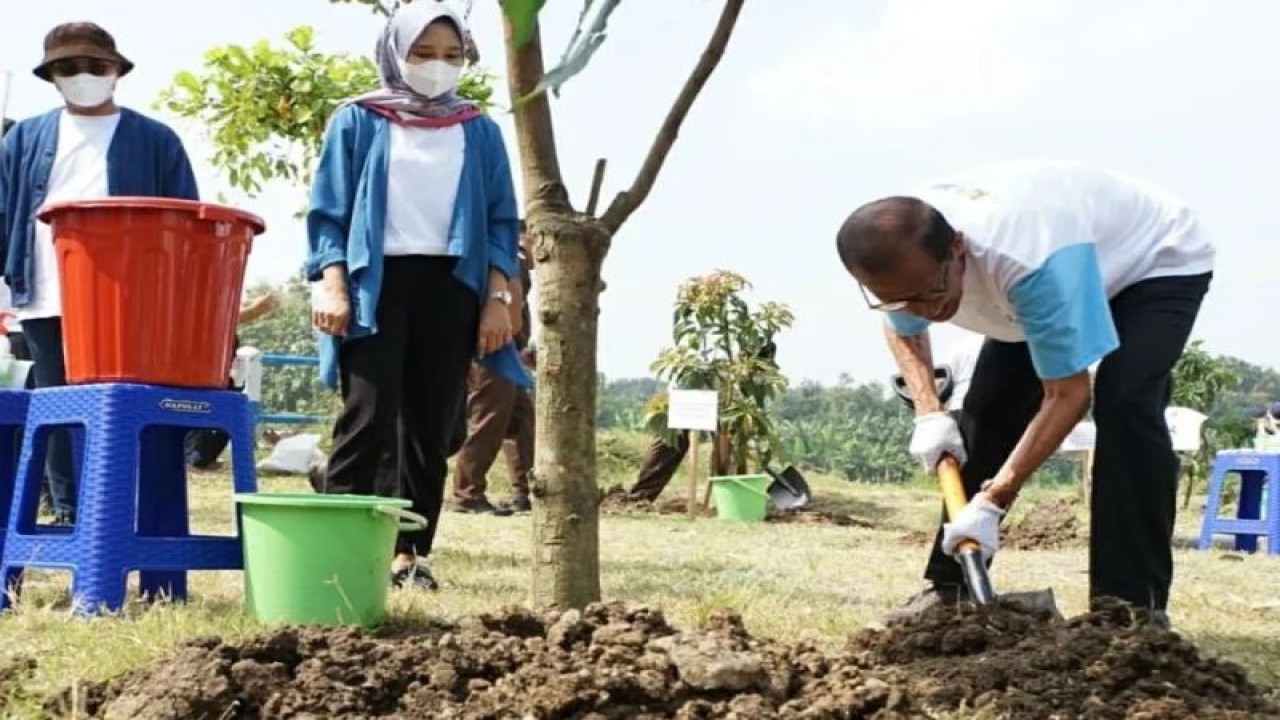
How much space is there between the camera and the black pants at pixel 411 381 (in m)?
3.75

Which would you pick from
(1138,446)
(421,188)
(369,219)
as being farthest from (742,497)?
(1138,446)

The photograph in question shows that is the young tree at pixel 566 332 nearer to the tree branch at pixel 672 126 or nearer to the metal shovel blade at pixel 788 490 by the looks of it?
the tree branch at pixel 672 126

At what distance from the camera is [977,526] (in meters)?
3.03

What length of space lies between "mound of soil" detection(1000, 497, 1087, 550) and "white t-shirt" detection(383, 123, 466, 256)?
4856mm

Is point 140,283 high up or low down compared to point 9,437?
up

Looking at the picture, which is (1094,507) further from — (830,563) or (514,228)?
(830,563)

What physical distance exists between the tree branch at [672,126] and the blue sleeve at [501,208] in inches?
49.5

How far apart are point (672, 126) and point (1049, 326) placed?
31.1 inches

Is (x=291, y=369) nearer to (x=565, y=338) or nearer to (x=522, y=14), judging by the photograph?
(x=565, y=338)

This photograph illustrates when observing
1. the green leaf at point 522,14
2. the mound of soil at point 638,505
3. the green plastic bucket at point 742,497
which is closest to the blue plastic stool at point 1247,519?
the green plastic bucket at point 742,497

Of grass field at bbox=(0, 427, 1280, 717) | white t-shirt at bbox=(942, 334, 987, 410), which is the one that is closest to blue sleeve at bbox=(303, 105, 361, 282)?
grass field at bbox=(0, 427, 1280, 717)

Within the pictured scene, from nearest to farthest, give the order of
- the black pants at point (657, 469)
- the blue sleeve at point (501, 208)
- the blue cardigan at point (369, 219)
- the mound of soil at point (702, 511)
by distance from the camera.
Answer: the blue cardigan at point (369, 219)
the blue sleeve at point (501, 208)
the mound of soil at point (702, 511)
the black pants at point (657, 469)

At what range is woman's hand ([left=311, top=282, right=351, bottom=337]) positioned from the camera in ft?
12.1

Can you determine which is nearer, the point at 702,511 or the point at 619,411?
the point at 702,511
